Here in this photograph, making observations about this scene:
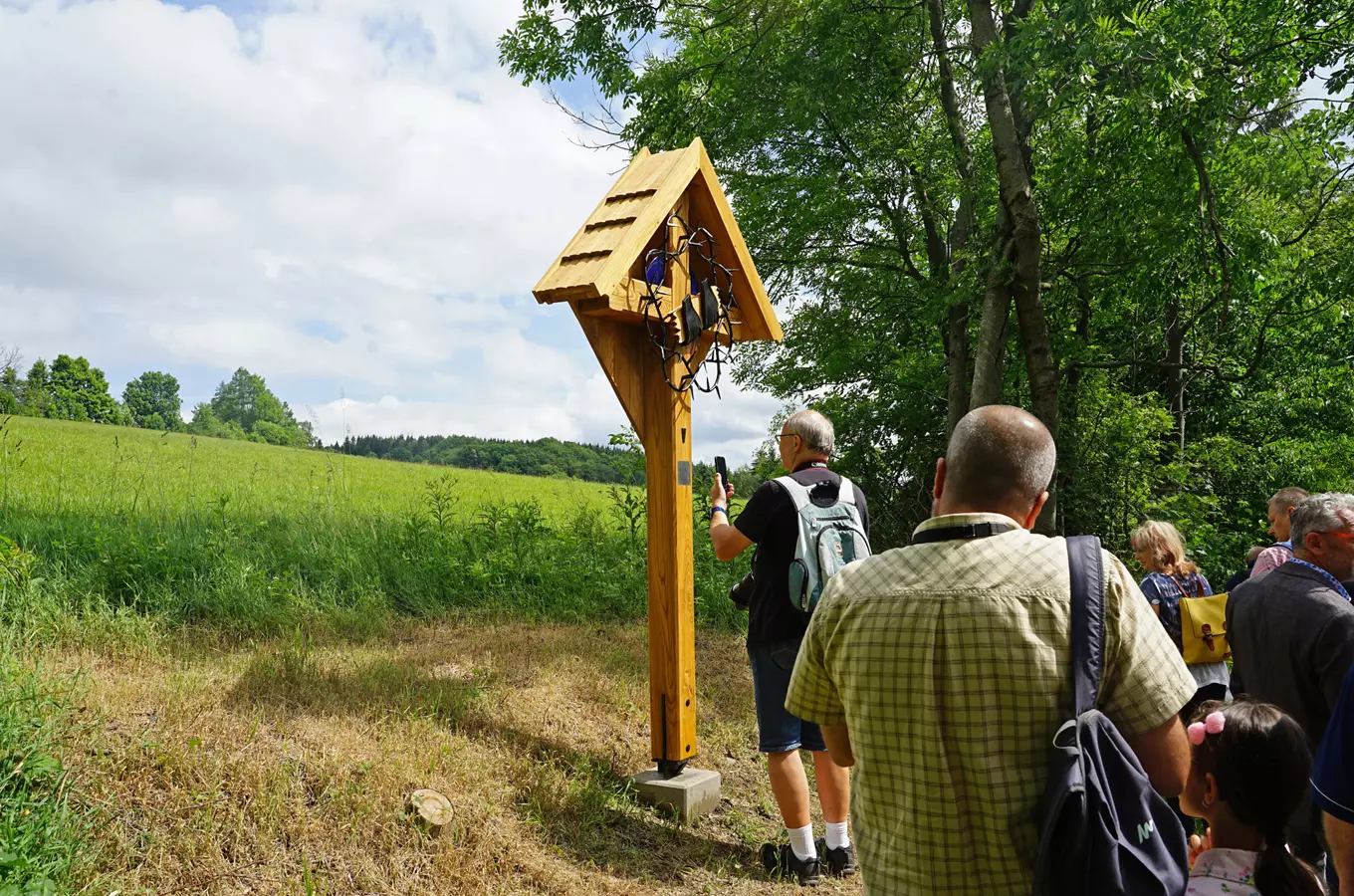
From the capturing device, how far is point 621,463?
32.8 feet

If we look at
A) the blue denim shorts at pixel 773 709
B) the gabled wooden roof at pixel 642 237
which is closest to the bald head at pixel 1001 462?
the blue denim shorts at pixel 773 709

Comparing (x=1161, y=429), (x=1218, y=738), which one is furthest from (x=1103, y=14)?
(x=1218, y=738)

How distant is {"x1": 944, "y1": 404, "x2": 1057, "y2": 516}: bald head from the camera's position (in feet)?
6.48

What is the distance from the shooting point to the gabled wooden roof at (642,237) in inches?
171

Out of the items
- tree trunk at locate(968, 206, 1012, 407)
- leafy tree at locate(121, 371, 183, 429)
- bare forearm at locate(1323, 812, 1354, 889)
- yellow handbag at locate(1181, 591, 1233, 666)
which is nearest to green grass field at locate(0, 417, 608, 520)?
tree trunk at locate(968, 206, 1012, 407)

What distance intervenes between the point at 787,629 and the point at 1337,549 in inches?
85.2

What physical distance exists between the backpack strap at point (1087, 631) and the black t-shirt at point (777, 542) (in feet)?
7.08

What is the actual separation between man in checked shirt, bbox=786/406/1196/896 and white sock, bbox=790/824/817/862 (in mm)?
2432


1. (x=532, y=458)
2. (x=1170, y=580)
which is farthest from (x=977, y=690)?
(x=532, y=458)

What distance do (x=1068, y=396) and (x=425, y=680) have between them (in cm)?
1010

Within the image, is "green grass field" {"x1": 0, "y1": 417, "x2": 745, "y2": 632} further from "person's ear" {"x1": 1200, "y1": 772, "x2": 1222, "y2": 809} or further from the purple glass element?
"person's ear" {"x1": 1200, "y1": 772, "x2": 1222, "y2": 809}

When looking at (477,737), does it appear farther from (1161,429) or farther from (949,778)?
(1161,429)

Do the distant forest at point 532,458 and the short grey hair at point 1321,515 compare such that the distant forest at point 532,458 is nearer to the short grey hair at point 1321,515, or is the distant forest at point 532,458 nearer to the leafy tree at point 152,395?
the short grey hair at point 1321,515

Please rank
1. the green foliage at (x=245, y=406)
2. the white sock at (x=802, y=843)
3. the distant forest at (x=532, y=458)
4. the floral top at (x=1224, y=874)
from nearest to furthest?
the floral top at (x=1224, y=874) < the white sock at (x=802, y=843) < the distant forest at (x=532, y=458) < the green foliage at (x=245, y=406)
